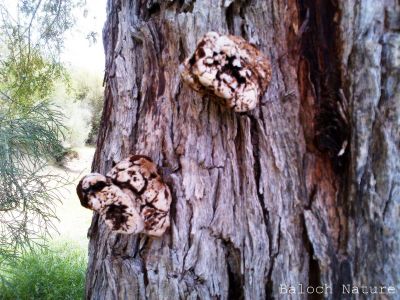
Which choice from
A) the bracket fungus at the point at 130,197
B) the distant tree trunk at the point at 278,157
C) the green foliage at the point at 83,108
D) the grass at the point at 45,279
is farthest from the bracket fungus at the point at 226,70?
the green foliage at the point at 83,108

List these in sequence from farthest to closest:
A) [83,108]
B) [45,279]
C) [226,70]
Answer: [83,108]
[45,279]
[226,70]

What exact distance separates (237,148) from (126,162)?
20 cm

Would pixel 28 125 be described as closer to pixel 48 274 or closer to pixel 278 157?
pixel 48 274

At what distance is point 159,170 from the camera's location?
0.70m

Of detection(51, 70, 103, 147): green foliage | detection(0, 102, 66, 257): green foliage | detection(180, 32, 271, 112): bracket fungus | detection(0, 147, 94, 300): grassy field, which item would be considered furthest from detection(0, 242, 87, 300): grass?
detection(51, 70, 103, 147): green foliage

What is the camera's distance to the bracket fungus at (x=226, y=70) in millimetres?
575

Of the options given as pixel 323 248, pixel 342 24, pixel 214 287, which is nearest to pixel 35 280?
pixel 214 287

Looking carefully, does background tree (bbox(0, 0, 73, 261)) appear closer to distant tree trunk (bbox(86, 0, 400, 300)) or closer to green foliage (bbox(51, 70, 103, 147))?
distant tree trunk (bbox(86, 0, 400, 300))

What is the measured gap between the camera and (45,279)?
2291mm

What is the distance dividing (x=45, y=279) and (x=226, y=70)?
2185mm

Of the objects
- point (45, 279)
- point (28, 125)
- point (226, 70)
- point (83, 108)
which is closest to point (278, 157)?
point (226, 70)

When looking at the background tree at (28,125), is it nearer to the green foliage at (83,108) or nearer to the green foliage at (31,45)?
the green foliage at (31,45)

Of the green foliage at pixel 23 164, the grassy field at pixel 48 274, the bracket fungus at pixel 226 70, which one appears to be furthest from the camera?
the grassy field at pixel 48 274

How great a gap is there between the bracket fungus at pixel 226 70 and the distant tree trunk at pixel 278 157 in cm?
8
